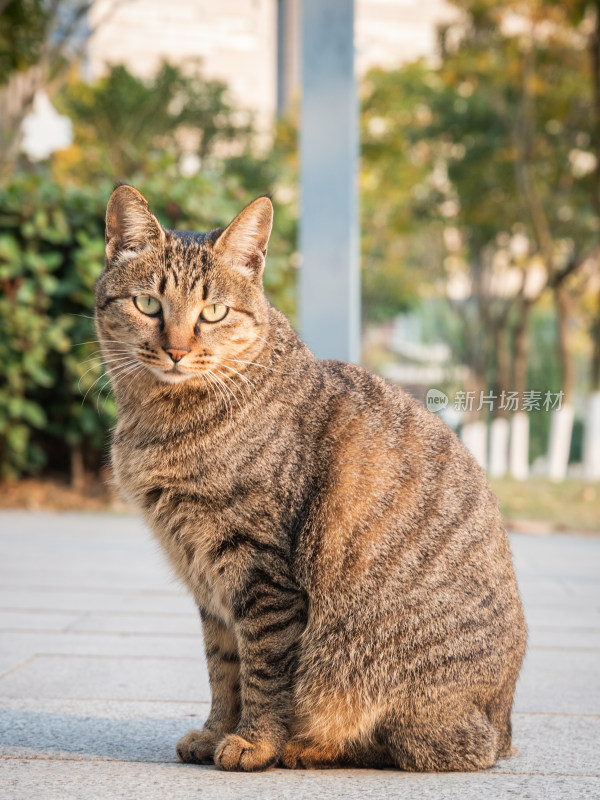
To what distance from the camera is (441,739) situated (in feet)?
8.54

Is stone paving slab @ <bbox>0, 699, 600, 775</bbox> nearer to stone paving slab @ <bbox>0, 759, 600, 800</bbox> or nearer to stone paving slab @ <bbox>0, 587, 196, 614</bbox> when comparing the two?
stone paving slab @ <bbox>0, 759, 600, 800</bbox>

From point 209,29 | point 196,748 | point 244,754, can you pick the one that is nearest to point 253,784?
point 244,754

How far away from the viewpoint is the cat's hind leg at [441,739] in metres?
2.59

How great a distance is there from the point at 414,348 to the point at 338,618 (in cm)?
2416

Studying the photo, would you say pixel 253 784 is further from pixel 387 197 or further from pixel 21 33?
pixel 387 197

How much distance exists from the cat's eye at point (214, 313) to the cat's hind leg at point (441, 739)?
121cm

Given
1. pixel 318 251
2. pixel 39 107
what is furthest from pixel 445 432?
pixel 39 107

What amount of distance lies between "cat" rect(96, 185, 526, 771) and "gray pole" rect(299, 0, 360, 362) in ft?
8.73

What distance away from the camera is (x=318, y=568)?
2.60m

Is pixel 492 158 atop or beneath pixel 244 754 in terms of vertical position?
atop

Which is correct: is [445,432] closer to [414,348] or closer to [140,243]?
[140,243]

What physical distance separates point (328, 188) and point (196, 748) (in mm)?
3735

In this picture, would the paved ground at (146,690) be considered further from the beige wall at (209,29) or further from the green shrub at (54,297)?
the beige wall at (209,29)

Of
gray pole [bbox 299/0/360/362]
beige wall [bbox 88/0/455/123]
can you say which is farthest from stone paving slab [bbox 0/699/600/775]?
beige wall [bbox 88/0/455/123]
